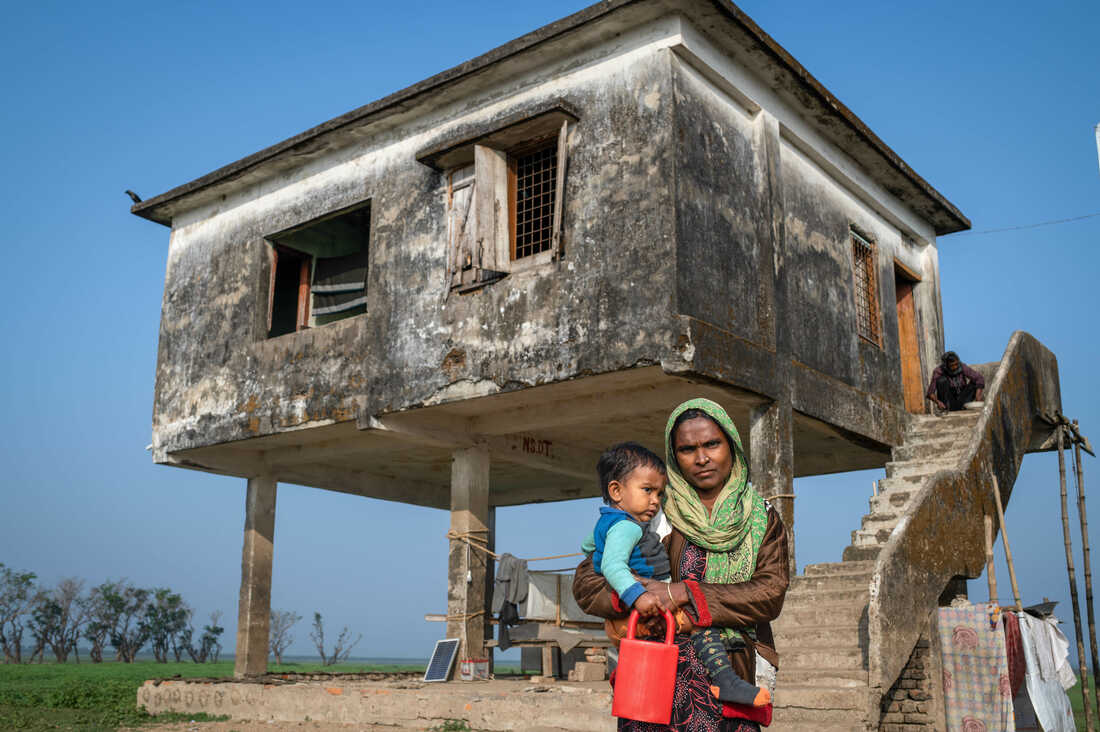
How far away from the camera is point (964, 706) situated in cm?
905

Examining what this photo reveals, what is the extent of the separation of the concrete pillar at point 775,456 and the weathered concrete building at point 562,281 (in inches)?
1.4

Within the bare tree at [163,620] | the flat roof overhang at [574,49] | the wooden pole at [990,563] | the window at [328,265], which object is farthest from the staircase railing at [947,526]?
the bare tree at [163,620]

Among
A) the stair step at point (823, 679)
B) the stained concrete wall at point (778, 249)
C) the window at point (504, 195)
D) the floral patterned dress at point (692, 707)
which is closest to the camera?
the floral patterned dress at point (692, 707)

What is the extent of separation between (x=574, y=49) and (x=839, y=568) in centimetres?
640

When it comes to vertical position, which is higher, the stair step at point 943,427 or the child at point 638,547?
the stair step at point 943,427

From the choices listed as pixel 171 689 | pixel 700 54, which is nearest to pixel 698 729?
pixel 700 54

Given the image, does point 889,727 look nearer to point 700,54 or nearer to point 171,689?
point 700,54

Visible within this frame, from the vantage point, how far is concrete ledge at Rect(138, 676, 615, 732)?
9.05 m

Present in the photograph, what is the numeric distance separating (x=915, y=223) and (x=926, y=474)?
5.61 meters

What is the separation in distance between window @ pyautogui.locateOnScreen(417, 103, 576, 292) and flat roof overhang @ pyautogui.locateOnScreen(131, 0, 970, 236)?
30.6 inches

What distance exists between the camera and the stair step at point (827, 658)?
840 cm

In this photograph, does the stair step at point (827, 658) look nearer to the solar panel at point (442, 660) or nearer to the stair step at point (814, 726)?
the stair step at point (814, 726)

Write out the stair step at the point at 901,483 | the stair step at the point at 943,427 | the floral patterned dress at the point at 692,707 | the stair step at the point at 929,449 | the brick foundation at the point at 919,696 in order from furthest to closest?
1. the stair step at the point at 943,427
2. the stair step at the point at 929,449
3. the stair step at the point at 901,483
4. the brick foundation at the point at 919,696
5. the floral patterned dress at the point at 692,707

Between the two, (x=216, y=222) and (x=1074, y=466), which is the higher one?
(x=216, y=222)
